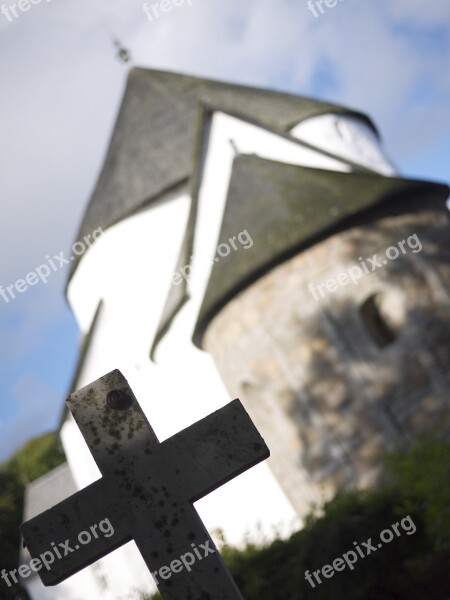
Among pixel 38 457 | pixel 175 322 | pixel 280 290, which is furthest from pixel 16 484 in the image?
pixel 280 290

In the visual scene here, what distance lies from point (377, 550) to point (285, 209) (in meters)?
6.87

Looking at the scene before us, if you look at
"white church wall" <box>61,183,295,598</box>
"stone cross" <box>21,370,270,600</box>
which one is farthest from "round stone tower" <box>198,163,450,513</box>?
"stone cross" <box>21,370,270,600</box>

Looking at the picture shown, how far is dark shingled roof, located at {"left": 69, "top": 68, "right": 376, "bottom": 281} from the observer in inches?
823

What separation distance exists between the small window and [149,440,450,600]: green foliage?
8.85 ft

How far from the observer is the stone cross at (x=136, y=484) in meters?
4.79

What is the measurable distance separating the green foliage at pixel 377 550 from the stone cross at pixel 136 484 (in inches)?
204

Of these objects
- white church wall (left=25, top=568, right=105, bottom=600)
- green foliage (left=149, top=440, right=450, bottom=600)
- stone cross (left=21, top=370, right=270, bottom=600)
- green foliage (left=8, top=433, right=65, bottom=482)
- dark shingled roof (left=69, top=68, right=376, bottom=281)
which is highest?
green foliage (left=8, top=433, right=65, bottom=482)

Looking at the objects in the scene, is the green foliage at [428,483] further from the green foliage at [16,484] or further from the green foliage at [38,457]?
the green foliage at [38,457]

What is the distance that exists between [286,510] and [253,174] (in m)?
6.46

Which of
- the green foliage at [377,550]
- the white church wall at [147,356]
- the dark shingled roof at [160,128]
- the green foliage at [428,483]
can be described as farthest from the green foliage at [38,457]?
the green foliage at [428,483]

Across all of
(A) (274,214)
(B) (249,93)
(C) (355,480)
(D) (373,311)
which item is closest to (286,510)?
(C) (355,480)

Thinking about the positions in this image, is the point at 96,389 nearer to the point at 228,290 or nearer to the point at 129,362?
the point at 228,290

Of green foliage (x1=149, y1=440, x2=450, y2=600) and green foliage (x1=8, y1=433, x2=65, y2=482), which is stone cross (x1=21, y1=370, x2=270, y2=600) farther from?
green foliage (x1=8, y1=433, x2=65, y2=482)

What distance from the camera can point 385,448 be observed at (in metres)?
14.4
